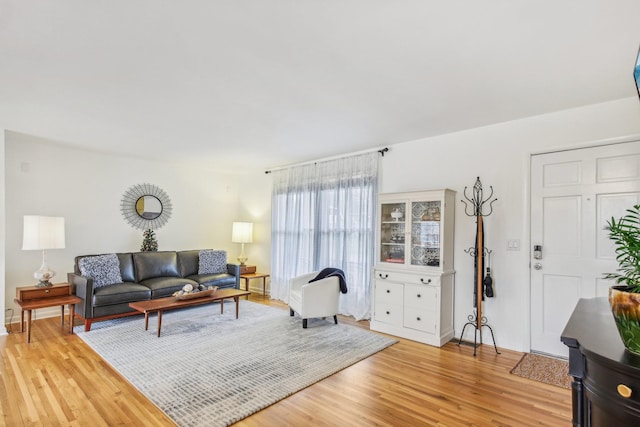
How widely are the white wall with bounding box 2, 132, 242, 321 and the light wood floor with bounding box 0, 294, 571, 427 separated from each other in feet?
5.70

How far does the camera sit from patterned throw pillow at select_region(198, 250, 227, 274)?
18.5ft

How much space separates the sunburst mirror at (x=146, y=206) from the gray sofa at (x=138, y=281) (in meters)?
0.70

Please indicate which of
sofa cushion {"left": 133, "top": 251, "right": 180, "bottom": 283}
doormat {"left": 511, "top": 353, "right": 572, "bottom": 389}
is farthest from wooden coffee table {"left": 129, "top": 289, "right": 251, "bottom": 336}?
doormat {"left": 511, "top": 353, "right": 572, "bottom": 389}

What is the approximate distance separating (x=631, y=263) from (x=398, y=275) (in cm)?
294

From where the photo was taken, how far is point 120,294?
4281 millimetres

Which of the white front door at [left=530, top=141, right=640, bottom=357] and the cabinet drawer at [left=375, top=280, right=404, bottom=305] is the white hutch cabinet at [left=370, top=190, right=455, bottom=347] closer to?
the cabinet drawer at [left=375, top=280, right=404, bottom=305]

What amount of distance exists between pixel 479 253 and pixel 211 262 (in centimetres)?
418

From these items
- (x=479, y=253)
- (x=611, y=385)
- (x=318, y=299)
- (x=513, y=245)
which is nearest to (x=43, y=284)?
(x=318, y=299)

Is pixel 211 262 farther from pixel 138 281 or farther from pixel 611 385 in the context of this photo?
pixel 611 385

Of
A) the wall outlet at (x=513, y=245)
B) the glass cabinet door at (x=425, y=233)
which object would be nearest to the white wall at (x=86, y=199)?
the glass cabinet door at (x=425, y=233)

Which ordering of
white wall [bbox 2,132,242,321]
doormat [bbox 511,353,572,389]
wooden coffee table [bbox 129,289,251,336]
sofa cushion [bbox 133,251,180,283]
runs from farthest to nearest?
sofa cushion [bbox 133,251,180,283], white wall [bbox 2,132,242,321], wooden coffee table [bbox 129,289,251,336], doormat [bbox 511,353,572,389]

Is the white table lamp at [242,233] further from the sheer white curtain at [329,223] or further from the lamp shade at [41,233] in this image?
the lamp shade at [41,233]

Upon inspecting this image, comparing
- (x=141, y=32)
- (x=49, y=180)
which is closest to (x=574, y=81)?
(x=141, y=32)

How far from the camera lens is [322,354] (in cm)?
335
